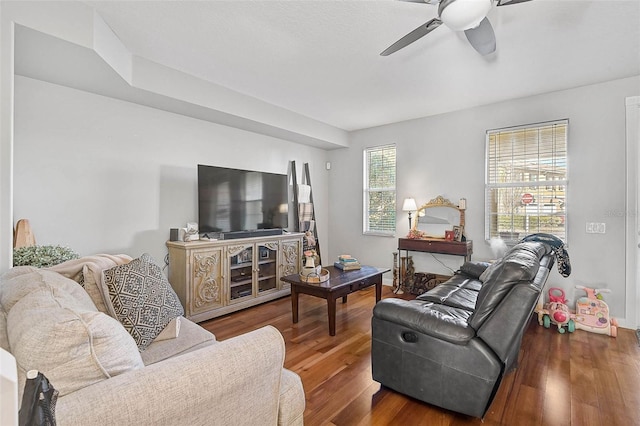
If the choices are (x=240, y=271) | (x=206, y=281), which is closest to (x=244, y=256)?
(x=240, y=271)

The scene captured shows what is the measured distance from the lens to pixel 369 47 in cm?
255

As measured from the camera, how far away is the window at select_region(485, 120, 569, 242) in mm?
3480

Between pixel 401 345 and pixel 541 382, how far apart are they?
1166 millimetres

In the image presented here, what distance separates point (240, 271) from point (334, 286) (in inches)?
53.1

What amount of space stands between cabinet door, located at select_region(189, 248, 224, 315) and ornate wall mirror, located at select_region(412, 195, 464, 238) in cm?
281

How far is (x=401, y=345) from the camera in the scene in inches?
75.0

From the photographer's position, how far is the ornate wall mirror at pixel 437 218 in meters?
4.19

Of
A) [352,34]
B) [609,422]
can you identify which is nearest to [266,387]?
[609,422]

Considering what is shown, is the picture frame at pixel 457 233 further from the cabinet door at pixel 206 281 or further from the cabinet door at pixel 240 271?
the cabinet door at pixel 206 281

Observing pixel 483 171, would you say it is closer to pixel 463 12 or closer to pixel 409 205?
pixel 409 205

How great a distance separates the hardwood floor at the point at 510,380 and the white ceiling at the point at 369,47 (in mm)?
2618

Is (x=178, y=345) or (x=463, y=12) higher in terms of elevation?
(x=463, y=12)

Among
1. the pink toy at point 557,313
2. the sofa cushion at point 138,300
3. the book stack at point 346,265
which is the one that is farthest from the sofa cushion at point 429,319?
the pink toy at point 557,313

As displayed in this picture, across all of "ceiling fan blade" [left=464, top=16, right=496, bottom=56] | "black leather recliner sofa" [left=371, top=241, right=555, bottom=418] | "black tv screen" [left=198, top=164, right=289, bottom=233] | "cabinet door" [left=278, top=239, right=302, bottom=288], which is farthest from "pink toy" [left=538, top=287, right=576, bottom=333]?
"black tv screen" [left=198, top=164, right=289, bottom=233]
